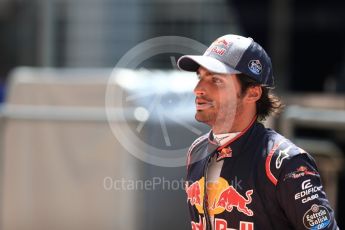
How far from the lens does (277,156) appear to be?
9.26ft

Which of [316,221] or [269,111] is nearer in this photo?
[316,221]

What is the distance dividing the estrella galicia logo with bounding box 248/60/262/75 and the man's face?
3.3 inches

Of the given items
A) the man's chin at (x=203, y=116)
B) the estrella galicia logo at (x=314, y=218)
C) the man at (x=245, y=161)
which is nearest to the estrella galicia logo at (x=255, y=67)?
the man at (x=245, y=161)

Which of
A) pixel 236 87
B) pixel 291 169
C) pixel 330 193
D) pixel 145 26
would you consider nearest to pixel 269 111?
pixel 236 87

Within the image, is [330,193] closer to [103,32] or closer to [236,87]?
[236,87]

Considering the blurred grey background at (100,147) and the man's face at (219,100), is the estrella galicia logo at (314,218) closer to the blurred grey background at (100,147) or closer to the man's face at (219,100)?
the man's face at (219,100)

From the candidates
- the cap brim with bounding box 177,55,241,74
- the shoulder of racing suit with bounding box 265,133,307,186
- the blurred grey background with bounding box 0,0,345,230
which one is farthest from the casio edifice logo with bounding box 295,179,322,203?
the blurred grey background with bounding box 0,0,345,230

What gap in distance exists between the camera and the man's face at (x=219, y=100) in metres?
3.01

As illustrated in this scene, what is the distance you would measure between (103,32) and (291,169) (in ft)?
32.6

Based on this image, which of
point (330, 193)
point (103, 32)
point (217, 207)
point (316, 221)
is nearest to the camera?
point (316, 221)

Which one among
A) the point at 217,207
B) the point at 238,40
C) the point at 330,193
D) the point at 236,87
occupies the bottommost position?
the point at 330,193

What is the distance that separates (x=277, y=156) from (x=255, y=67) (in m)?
0.38

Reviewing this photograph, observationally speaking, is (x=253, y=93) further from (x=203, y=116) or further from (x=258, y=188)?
(x=258, y=188)

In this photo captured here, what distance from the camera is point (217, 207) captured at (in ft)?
9.82
